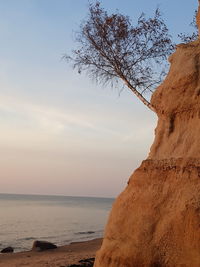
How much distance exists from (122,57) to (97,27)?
1.49m

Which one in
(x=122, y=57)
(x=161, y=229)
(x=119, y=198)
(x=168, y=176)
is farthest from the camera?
(x=122, y=57)

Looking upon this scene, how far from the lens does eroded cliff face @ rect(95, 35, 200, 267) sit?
231 inches

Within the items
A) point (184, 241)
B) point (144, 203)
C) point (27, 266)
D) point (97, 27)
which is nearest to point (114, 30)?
point (97, 27)

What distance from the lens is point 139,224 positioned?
6.49m

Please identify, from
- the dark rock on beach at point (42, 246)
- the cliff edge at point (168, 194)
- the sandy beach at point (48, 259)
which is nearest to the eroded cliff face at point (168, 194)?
the cliff edge at point (168, 194)

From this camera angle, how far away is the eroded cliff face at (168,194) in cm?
586

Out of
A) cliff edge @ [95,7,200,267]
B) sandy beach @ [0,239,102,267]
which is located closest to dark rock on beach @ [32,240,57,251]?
sandy beach @ [0,239,102,267]

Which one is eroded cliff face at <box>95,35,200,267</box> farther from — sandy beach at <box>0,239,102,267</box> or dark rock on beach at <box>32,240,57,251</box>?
dark rock on beach at <box>32,240,57,251</box>

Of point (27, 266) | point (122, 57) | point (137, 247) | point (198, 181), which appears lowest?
point (27, 266)

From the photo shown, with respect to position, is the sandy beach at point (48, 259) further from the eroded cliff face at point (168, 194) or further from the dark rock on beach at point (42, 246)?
the eroded cliff face at point (168, 194)

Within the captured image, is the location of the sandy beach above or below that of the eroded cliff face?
below

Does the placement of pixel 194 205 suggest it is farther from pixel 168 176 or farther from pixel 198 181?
pixel 168 176

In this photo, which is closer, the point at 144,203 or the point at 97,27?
the point at 144,203

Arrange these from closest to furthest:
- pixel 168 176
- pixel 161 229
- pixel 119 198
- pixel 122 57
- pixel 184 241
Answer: pixel 184 241 < pixel 161 229 < pixel 168 176 < pixel 119 198 < pixel 122 57
